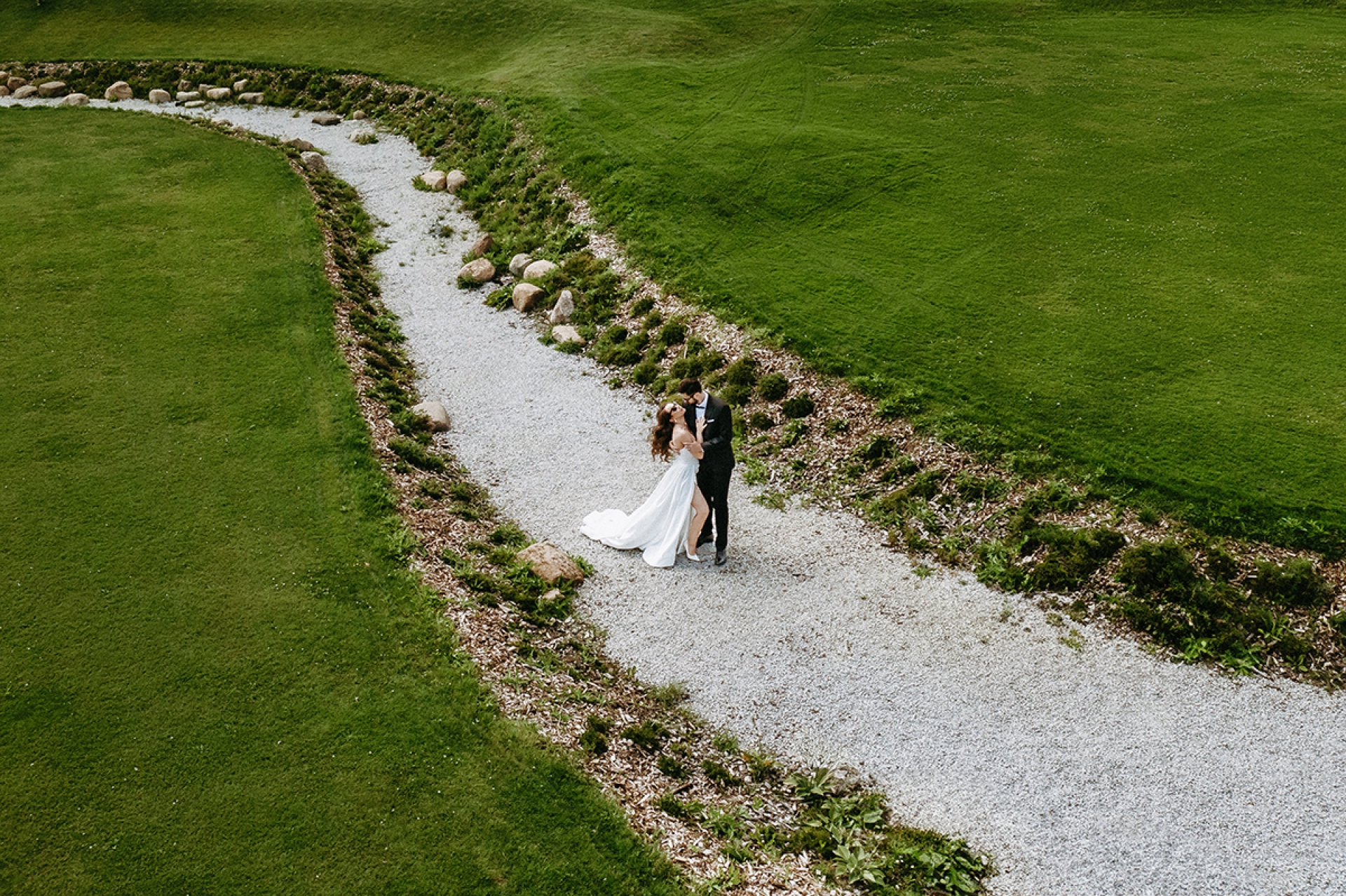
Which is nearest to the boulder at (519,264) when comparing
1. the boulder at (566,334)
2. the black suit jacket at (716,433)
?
the boulder at (566,334)

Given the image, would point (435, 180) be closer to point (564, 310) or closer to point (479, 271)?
point (479, 271)

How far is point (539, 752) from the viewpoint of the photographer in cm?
1374

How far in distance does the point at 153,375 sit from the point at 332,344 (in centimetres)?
435

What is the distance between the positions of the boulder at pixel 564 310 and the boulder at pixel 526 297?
44.0 inches

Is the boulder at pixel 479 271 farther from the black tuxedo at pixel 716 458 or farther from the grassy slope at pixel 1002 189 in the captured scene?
the black tuxedo at pixel 716 458

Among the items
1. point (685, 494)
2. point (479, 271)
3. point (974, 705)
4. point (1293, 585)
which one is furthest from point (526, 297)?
point (1293, 585)

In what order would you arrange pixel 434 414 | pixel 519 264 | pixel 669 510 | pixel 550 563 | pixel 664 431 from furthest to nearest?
1. pixel 519 264
2. pixel 434 414
3. pixel 669 510
4. pixel 550 563
5. pixel 664 431

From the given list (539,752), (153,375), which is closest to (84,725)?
(539,752)

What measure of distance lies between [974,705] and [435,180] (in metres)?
30.1

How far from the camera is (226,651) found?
49.1ft

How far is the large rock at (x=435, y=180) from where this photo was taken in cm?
3666

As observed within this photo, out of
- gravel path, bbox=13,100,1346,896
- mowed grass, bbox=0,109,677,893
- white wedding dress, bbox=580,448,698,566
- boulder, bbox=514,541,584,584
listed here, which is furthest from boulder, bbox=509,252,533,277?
boulder, bbox=514,541,584,584

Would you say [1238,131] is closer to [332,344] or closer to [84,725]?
[332,344]

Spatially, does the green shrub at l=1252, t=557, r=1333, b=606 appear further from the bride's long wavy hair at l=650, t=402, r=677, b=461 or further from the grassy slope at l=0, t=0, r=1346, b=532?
the bride's long wavy hair at l=650, t=402, r=677, b=461
